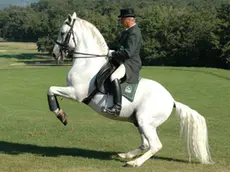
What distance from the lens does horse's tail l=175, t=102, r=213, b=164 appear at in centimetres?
739

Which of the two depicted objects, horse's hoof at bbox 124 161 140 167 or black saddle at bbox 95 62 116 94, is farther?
black saddle at bbox 95 62 116 94

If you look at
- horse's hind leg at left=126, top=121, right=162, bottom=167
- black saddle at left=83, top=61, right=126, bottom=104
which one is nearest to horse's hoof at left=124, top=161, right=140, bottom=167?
horse's hind leg at left=126, top=121, right=162, bottom=167

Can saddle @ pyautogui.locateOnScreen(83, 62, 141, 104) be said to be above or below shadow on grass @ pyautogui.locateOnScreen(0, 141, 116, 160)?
above

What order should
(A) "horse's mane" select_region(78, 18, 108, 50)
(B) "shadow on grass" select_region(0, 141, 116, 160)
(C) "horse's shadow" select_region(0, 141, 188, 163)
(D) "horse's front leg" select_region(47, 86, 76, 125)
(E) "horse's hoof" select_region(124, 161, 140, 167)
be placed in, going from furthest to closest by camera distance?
(B) "shadow on grass" select_region(0, 141, 116, 160) < (C) "horse's shadow" select_region(0, 141, 188, 163) < (A) "horse's mane" select_region(78, 18, 108, 50) < (D) "horse's front leg" select_region(47, 86, 76, 125) < (E) "horse's hoof" select_region(124, 161, 140, 167)

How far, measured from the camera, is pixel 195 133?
7.41 m

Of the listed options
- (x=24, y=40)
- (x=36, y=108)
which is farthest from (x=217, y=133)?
(x=24, y=40)

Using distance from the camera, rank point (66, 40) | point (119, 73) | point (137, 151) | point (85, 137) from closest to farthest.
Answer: point (119, 73)
point (66, 40)
point (137, 151)
point (85, 137)

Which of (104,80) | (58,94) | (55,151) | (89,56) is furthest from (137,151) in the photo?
(89,56)

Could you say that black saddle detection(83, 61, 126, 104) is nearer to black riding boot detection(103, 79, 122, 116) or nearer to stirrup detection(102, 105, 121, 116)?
black riding boot detection(103, 79, 122, 116)

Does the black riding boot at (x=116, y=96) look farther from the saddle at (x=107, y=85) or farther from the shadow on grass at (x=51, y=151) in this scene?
the shadow on grass at (x=51, y=151)

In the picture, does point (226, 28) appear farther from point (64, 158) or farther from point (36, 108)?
point (64, 158)

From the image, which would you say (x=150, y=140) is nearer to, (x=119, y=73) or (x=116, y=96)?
(x=116, y=96)

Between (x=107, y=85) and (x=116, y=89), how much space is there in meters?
0.24

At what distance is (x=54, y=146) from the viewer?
9.00 metres
